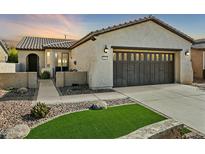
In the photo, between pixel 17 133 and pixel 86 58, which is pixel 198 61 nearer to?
pixel 86 58

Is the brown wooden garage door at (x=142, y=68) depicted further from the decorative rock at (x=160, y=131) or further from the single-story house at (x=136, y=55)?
the decorative rock at (x=160, y=131)

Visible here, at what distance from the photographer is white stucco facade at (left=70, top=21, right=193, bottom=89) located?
11295mm

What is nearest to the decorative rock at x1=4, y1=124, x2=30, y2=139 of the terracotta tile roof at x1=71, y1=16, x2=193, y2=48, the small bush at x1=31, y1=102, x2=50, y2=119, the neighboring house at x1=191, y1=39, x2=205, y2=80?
the small bush at x1=31, y1=102, x2=50, y2=119

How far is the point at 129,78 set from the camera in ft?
41.0

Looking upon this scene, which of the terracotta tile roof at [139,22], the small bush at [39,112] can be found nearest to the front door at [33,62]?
the terracotta tile roof at [139,22]

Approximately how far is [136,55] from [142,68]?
1.02m

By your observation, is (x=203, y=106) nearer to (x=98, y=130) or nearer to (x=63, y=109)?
(x=98, y=130)

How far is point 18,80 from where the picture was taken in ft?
39.0

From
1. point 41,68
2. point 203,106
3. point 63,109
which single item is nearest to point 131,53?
point 203,106

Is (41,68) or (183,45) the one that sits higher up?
(183,45)

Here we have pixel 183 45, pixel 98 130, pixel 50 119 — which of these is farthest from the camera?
pixel 183 45
